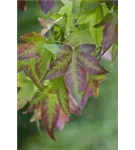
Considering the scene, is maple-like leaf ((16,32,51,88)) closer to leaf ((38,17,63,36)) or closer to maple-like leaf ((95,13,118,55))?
leaf ((38,17,63,36))

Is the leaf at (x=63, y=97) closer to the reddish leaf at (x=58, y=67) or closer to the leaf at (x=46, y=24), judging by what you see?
the reddish leaf at (x=58, y=67)

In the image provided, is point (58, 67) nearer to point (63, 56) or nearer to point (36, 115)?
point (63, 56)

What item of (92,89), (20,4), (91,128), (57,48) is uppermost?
(20,4)

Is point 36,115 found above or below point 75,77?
below

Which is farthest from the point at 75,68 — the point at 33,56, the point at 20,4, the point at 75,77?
the point at 20,4

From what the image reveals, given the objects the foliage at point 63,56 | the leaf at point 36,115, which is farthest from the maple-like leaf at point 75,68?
the leaf at point 36,115
